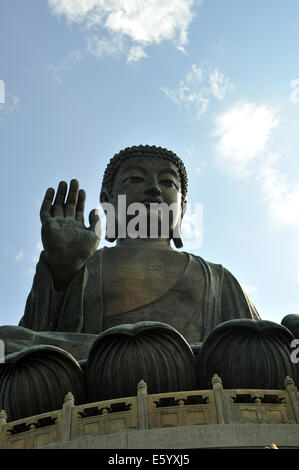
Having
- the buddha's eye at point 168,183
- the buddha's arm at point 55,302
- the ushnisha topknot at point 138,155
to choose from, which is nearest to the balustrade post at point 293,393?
the buddha's arm at point 55,302

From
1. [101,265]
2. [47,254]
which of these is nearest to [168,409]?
[47,254]

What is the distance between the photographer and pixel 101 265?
9422 millimetres

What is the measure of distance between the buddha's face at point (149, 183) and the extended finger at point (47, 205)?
1617 mm

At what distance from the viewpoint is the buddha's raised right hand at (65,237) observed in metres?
8.41

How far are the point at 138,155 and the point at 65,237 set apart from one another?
Answer: 2775 millimetres

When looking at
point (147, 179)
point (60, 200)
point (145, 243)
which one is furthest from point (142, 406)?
point (147, 179)

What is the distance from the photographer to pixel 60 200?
890 cm

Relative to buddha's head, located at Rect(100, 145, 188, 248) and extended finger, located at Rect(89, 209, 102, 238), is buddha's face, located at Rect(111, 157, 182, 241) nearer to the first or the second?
buddha's head, located at Rect(100, 145, 188, 248)

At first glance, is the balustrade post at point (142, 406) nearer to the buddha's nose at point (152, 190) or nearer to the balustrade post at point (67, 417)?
the balustrade post at point (67, 417)

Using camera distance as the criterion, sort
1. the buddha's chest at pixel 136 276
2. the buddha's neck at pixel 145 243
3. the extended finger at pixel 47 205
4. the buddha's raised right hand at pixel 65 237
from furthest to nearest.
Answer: the buddha's neck at pixel 145 243
the buddha's chest at pixel 136 276
the extended finger at pixel 47 205
the buddha's raised right hand at pixel 65 237

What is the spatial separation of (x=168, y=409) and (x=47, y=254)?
135 inches

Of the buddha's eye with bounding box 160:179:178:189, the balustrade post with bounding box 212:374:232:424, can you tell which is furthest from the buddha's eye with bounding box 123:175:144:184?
the balustrade post with bounding box 212:374:232:424
